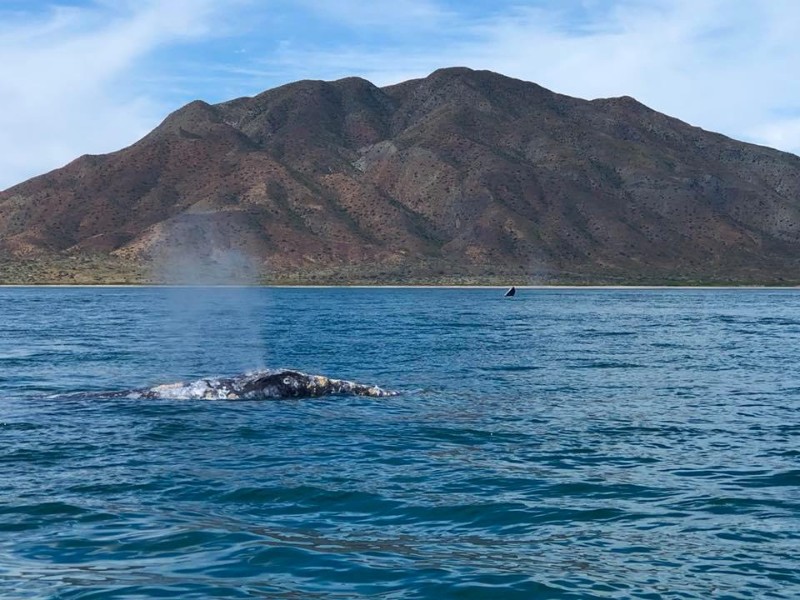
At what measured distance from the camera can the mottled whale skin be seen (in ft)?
93.1

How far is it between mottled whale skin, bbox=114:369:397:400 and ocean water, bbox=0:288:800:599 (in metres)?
1.18

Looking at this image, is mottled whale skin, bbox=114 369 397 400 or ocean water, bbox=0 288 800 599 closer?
ocean water, bbox=0 288 800 599

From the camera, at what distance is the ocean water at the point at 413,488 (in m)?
12.1

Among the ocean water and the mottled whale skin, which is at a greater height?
the mottled whale skin

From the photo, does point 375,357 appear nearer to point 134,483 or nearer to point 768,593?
point 134,483

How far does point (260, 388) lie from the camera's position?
2872 cm

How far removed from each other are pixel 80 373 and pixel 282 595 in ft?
88.6

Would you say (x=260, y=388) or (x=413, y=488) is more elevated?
(x=260, y=388)

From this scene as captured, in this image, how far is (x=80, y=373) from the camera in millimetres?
35938

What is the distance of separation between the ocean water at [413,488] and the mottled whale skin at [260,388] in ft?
3.87

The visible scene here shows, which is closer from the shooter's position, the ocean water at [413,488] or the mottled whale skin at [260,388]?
the ocean water at [413,488]

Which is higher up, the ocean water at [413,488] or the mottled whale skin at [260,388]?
the mottled whale skin at [260,388]

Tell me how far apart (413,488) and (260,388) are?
41.7 feet

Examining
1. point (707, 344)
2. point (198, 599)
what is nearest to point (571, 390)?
point (198, 599)
